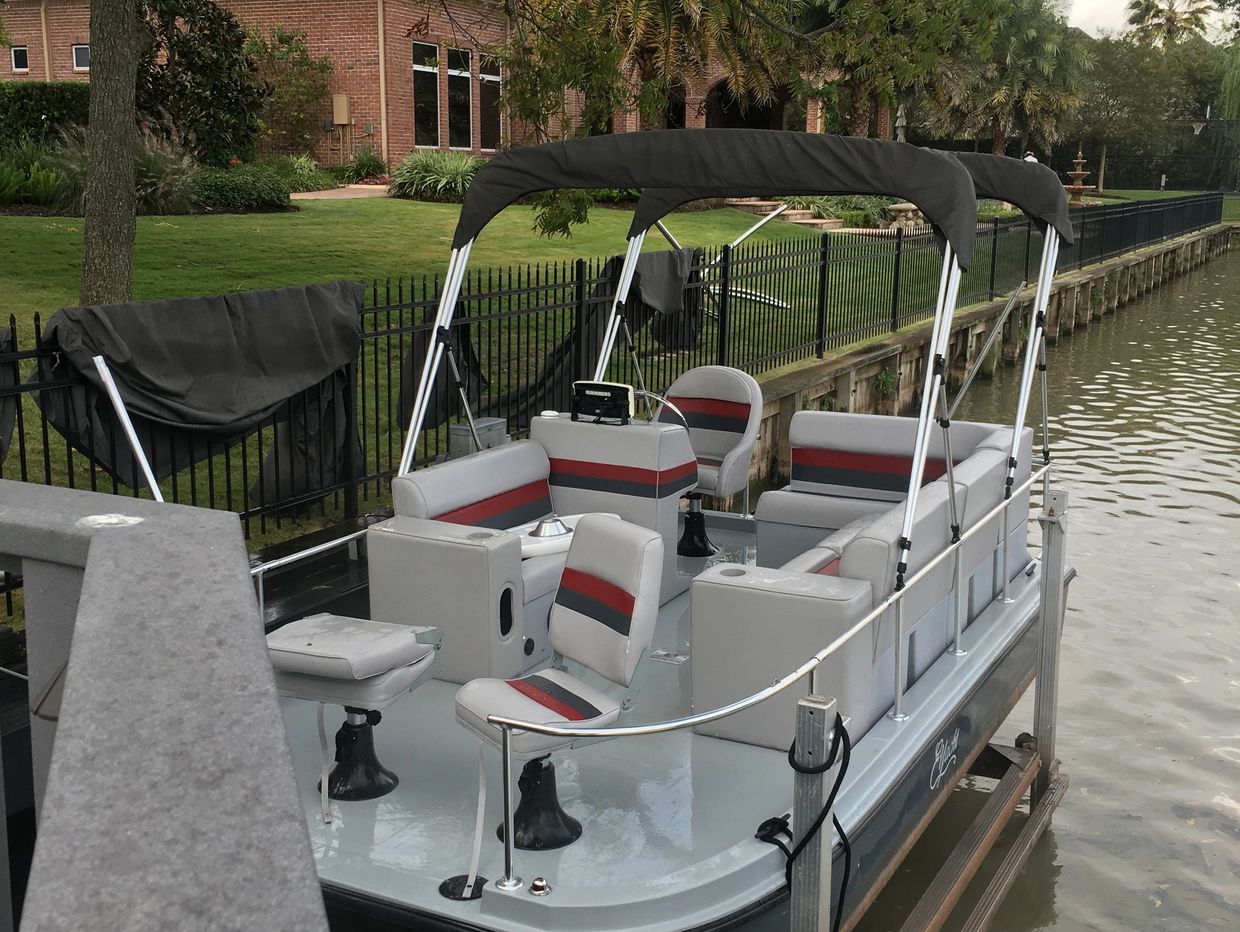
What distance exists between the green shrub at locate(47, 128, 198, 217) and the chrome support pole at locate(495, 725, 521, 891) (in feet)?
53.5

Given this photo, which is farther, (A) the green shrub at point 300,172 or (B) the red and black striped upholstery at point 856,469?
(A) the green shrub at point 300,172

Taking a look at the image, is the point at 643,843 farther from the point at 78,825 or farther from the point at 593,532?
the point at 78,825

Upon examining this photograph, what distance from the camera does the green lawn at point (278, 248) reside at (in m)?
14.1

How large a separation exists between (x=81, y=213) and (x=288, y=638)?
15038 millimetres

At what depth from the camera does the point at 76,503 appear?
2.97m

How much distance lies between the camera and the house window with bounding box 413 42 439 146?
2959 centimetres

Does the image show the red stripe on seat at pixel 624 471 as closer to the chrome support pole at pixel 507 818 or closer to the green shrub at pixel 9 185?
the chrome support pole at pixel 507 818

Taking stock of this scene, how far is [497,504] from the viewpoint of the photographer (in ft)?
23.3

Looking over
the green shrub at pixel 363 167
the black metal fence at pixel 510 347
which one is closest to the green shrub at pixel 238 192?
the black metal fence at pixel 510 347

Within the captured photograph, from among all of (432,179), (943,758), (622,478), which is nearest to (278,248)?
(432,179)

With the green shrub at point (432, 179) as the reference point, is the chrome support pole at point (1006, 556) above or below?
below

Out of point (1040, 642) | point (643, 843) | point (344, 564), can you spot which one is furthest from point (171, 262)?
point (643, 843)

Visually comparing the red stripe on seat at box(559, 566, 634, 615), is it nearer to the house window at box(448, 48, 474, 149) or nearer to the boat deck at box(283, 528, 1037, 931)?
the boat deck at box(283, 528, 1037, 931)

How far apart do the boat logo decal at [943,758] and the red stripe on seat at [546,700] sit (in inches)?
71.3
